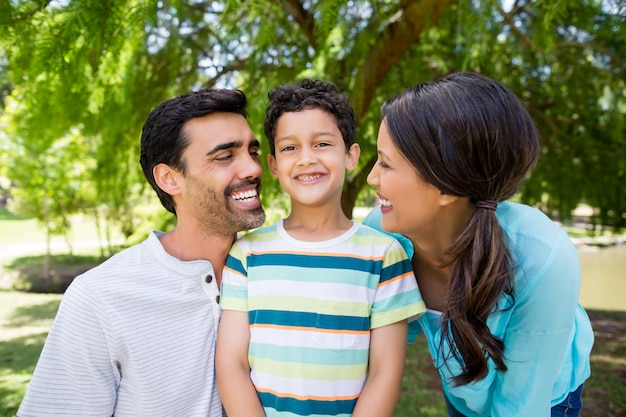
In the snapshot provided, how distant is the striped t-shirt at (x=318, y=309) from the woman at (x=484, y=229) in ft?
0.45

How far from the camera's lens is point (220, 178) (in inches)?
73.0

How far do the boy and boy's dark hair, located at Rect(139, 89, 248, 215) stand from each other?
10.0 inches

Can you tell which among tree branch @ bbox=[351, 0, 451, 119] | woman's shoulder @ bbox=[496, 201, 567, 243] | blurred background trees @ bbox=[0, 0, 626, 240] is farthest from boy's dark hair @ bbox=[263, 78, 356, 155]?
tree branch @ bbox=[351, 0, 451, 119]

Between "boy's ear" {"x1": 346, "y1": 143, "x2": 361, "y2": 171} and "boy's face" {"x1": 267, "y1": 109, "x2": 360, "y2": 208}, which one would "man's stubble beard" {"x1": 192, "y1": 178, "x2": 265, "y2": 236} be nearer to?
"boy's face" {"x1": 267, "y1": 109, "x2": 360, "y2": 208}

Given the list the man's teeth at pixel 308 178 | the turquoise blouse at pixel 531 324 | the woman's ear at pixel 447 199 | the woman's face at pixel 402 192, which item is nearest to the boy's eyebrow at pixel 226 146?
the man's teeth at pixel 308 178

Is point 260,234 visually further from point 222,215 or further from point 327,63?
point 327,63

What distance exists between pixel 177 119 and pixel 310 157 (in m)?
0.50

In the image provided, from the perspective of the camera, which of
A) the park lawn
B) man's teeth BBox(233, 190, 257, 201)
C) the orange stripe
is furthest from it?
the park lawn

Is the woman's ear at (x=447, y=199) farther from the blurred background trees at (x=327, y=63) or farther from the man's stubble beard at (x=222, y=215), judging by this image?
the blurred background trees at (x=327, y=63)

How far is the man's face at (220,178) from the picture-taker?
1842 mm

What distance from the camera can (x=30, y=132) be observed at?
12.1ft

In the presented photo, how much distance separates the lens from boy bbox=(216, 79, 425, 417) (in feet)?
5.27

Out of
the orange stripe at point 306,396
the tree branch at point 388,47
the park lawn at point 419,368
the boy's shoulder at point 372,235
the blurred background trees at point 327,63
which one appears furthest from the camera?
the park lawn at point 419,368

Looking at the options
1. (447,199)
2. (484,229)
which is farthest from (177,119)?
(484,229)
